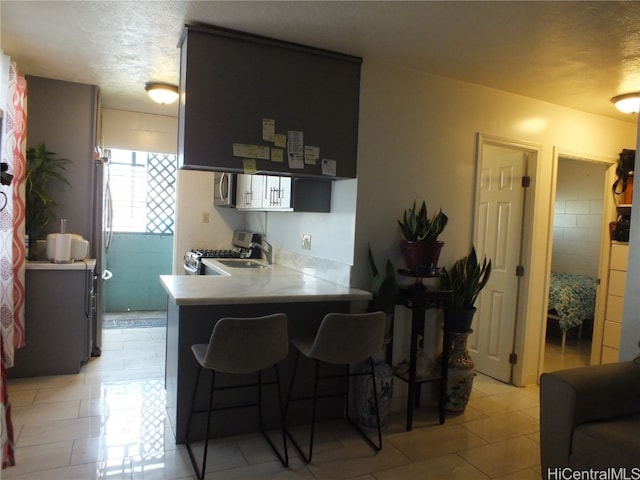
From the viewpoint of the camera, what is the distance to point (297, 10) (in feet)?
7.10

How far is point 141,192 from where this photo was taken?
580 centimetres

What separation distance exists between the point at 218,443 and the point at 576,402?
1.84m

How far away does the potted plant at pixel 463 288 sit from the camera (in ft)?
9.80

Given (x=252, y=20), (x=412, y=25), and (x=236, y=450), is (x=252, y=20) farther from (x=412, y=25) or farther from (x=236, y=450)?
(x=236, y=450)

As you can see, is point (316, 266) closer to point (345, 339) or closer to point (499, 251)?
point (345, 339)

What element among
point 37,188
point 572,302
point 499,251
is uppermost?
point 37,188

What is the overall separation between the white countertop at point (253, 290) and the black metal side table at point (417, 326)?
1.02 ft

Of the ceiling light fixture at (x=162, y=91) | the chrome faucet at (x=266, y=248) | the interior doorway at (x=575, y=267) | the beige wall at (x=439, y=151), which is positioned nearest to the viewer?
the beige wall at (x=439, y=151)

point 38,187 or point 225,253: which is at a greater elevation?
point 38,187

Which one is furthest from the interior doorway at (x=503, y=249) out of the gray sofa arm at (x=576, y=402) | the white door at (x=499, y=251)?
the gray sofa arm at (x=576, y=402)

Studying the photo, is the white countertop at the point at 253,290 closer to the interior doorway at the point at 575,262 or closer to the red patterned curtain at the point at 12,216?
the red patterned curtain at the point at 12,216

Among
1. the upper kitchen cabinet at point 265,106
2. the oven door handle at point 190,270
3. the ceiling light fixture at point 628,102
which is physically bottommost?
the oven door handle at point 190,270

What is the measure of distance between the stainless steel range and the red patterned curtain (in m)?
1.51

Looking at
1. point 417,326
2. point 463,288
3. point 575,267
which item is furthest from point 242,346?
point 575,267
